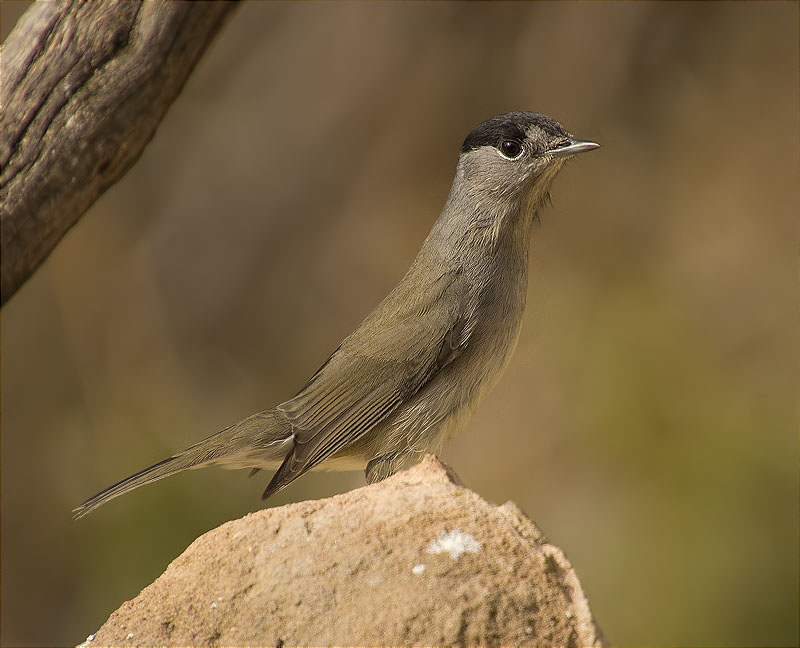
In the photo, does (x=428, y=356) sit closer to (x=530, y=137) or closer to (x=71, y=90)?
(x=530, y=137)

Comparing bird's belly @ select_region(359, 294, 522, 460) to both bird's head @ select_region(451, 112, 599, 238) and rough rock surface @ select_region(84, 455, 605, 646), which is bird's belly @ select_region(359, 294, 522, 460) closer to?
bird's head @ select_region(451, 112, 599, 238)

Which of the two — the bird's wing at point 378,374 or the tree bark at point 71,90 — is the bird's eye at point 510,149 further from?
the tree bark at point 71,90

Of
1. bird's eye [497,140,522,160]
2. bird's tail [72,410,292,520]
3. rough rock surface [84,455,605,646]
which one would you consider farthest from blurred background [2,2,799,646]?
rough rock surface [84,455,605,646]

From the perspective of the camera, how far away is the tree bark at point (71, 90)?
127 inches

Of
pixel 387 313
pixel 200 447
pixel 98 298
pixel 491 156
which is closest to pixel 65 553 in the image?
pixel 98 298

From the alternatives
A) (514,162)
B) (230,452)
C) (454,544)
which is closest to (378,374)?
(230,452)

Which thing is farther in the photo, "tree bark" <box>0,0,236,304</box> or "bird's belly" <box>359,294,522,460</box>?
"bird's belly" <box>359,294,522,460</box>

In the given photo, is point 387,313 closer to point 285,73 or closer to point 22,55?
point 22,55

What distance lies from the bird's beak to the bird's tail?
5.76 feet

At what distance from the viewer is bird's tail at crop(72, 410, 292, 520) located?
13.8 feet

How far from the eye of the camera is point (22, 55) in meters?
3.27

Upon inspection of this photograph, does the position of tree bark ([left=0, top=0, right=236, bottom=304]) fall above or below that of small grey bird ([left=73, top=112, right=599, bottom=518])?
above

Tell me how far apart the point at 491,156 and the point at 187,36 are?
Result: 1783 mm

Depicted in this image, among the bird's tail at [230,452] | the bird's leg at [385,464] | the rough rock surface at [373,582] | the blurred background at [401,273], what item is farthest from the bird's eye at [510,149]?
the blurred background at [401,273]
